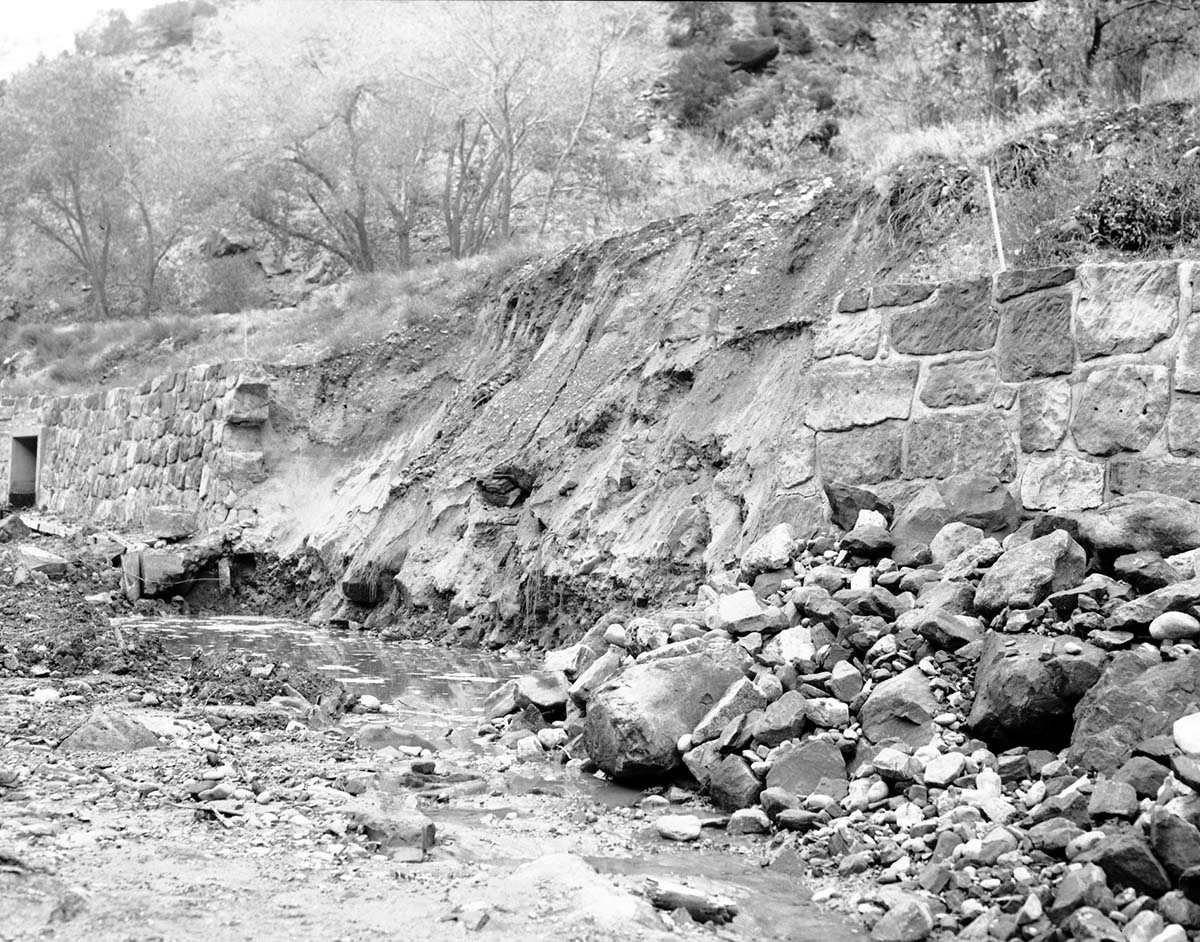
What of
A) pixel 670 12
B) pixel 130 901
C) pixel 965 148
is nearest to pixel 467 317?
pixel 965 148

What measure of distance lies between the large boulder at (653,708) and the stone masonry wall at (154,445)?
1090cm

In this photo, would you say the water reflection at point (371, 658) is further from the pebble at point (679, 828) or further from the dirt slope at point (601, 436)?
the pebble at point (679, 828)

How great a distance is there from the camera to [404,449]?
541 inches

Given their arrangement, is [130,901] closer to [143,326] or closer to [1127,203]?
[1127,203]

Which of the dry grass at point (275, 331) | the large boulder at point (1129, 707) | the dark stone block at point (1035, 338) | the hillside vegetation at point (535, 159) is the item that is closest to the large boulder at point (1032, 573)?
the large boulder at point (1129, 707)

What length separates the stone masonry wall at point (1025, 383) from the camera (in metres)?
5.37

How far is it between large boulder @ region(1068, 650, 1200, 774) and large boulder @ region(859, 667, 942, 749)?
1.94 ft

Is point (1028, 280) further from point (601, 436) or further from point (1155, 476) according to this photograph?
point (601, 436)

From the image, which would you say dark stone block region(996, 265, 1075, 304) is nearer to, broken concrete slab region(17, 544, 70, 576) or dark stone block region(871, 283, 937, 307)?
dark stone block region(871, 283, 937, 307)

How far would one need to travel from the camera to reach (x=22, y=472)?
24844 mm

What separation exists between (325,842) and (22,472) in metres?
23.6

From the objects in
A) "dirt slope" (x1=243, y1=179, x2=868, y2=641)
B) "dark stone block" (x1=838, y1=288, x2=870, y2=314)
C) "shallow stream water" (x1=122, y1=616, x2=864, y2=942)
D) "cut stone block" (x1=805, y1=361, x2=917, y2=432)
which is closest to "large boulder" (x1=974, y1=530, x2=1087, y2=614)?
"shallow stream water" (x1=122, y1=616, x2=864, y2=942)

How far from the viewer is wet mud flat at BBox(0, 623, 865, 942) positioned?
10.4 feet

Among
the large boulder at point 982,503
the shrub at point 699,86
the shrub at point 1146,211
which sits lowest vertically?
the large boulder at point 982,503
